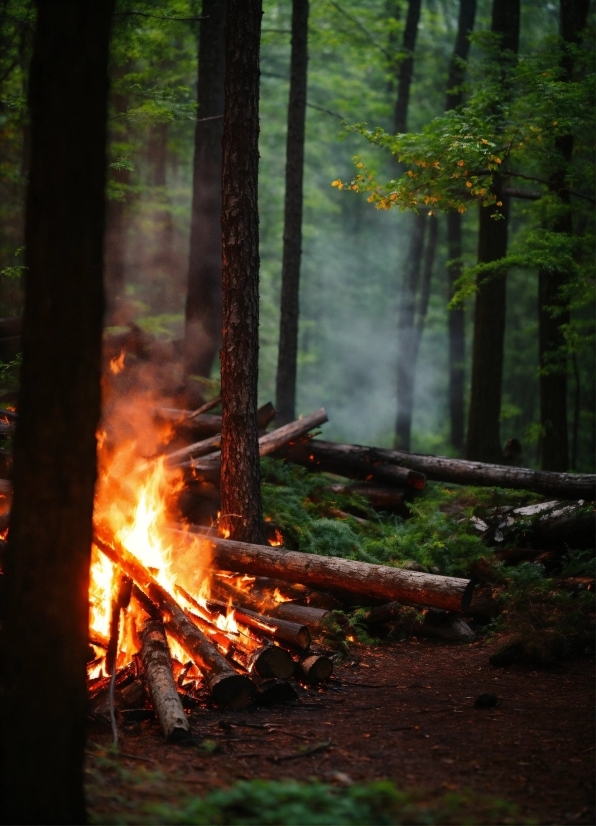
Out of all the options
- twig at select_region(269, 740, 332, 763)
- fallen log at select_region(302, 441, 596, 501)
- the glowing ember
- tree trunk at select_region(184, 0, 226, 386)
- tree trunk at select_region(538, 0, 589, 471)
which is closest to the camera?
twig at select_region(269, 740, 332, 763)

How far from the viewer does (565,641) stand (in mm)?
7875

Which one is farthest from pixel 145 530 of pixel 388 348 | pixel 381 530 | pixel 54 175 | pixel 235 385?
pixel 388 348

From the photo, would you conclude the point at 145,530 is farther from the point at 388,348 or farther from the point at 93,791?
the point at 388,348

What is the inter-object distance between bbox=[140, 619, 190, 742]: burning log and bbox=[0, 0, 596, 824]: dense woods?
0.08 feet

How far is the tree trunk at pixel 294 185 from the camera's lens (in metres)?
15.8

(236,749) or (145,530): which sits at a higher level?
(145,530)

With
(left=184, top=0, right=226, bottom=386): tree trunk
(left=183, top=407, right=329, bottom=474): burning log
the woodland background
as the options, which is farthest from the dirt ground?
(left=184, top=0, right=226, bottom=386): tree trunk

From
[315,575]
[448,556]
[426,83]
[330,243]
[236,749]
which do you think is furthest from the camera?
[330,243]

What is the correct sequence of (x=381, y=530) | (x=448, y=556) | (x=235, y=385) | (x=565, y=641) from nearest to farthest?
→ (x=565, y=641) < (x=235, y=385) < (x=448, y=556) < (x=381, y=530)

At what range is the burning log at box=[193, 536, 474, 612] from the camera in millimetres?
7918

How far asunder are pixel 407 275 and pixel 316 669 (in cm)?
1836

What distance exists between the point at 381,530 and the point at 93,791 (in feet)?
24.8

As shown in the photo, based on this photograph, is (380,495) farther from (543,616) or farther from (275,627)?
(275,627)

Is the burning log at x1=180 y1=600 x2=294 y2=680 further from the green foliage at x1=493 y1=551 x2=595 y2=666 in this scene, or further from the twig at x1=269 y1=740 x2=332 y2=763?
the green foliage at x1=493 y1=551 x2=595 y2=666
